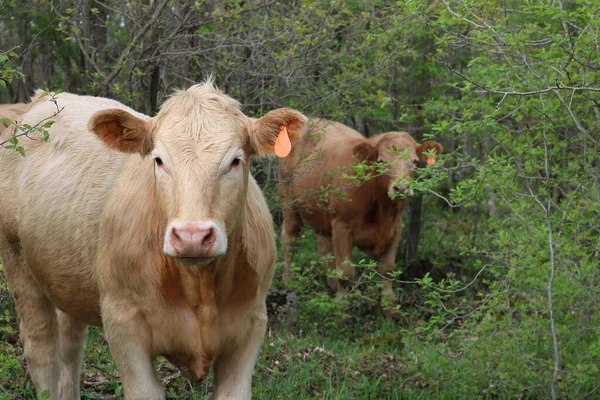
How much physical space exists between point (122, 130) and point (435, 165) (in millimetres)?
2702

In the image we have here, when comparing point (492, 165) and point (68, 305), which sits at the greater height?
point (492, 165)

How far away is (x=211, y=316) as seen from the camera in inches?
186

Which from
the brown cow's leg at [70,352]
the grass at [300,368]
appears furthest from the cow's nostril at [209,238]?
A: the brown cow's leg at [70,352]

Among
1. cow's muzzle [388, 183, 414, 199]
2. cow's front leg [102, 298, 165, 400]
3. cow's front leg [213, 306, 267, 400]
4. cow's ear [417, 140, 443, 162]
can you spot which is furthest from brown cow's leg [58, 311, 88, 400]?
cow's ear [417, 140, 443, 162]

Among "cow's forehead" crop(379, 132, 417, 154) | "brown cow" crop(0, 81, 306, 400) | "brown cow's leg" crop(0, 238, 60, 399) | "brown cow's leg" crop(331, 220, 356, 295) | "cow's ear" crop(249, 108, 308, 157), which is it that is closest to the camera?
"brown cow" crop(0, 81, 306, 400)

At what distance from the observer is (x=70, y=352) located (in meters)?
6.25

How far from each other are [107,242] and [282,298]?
4.88m

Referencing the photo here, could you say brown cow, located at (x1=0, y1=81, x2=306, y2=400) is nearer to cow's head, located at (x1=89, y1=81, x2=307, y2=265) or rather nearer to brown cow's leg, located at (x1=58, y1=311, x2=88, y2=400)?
cow's head, located at (x1=89, y1=81, x2=307, y2=265)

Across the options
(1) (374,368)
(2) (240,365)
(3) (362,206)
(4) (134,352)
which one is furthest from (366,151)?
(4) (134,352)

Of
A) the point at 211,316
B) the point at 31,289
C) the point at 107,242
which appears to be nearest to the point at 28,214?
the point at 31,289

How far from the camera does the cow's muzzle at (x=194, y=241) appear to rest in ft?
13.3

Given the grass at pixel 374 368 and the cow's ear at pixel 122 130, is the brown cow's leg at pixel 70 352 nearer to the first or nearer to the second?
the grass at pixel 374 368

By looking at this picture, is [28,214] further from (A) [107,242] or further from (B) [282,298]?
(B) [282,298]

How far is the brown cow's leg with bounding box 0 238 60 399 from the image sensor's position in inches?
232
